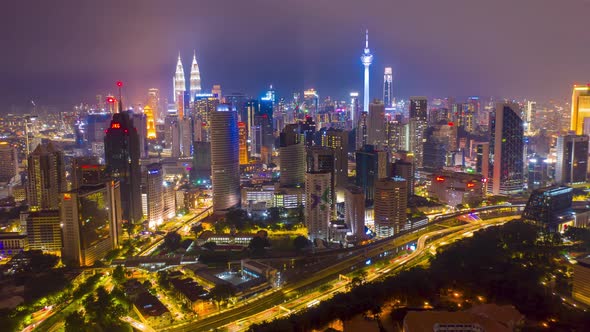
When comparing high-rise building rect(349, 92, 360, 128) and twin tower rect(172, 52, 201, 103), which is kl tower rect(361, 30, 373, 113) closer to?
high-rise building rect(349, 92, 360, 128)

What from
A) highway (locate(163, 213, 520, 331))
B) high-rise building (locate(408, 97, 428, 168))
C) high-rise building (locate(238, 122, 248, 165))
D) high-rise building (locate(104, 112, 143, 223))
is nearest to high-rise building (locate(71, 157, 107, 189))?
high-rise building (locate(104, 112, 143, 223))

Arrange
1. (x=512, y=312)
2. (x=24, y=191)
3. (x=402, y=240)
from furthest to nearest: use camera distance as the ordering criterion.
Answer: (x=24, y=191) < (x=402, y=240) < (x=512, y=312)

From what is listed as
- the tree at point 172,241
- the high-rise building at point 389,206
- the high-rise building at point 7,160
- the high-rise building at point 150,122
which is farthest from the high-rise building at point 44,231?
the high-rise building at point 150,122

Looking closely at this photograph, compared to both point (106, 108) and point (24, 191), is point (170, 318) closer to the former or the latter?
point (24, 191)

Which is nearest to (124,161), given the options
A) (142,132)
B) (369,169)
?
(369,169)

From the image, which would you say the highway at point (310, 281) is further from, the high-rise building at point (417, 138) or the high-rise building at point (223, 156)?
the high-rise building at point (417, 138)

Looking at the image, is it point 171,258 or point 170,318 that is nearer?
point 170,318

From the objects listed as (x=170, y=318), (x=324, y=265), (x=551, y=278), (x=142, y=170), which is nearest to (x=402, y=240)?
(x=324, y=265)
